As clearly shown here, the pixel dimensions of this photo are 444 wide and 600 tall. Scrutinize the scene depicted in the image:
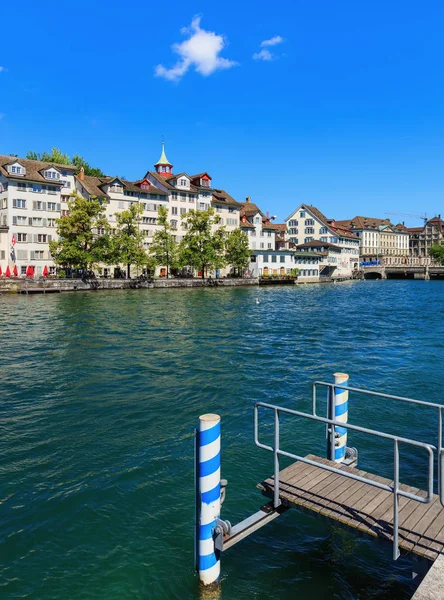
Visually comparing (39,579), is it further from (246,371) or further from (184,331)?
(184,331)

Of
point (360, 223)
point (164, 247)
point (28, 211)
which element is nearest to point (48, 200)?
point (28, 211)

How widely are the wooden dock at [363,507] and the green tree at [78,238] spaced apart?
6875 centimetres

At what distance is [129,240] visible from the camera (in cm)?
7925

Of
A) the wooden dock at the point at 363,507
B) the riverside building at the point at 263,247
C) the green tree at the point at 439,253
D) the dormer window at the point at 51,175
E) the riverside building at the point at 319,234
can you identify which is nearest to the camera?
the wooden dock at the point at 363,507

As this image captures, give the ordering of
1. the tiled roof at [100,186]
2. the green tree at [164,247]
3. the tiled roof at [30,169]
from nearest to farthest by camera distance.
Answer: the tiled roof at [30,169] < the tiled roof at [100,186] < the green tree at [164,247]

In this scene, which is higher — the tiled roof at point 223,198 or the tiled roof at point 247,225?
the tiled roof at point 223,198

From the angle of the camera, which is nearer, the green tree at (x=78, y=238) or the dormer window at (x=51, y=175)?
the green tree at (x=78, y=238)

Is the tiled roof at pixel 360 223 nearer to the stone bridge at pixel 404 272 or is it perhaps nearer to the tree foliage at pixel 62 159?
the stone bridge at pixel 404 272

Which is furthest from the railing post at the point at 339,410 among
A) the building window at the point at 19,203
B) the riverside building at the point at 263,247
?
the riverside building at the point at 263,247

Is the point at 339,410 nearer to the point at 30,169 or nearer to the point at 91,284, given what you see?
the point at 91,284

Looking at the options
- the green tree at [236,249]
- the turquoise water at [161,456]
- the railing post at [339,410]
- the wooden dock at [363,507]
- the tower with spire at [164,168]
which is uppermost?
the tower with spire at [164,168]

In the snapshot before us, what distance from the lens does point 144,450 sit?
461 inches

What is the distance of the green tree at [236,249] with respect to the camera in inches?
3772

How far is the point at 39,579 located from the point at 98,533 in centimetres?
128
